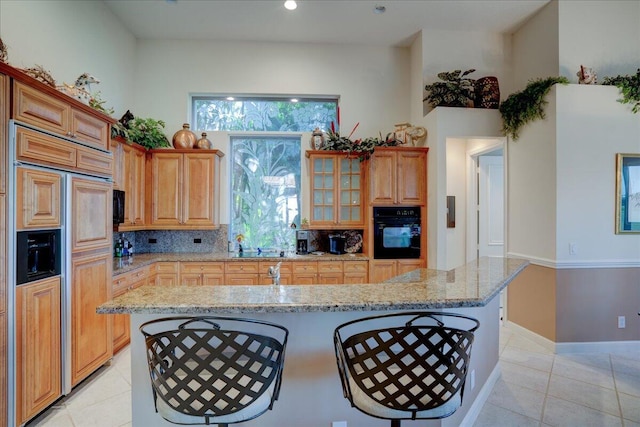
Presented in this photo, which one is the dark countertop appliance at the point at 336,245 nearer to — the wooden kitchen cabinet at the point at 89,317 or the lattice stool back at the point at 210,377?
the wooden kitchen cabinet at the point at 89,317

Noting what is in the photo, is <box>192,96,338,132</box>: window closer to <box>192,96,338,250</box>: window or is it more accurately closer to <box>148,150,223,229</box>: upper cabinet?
<box>192,96,338,250</box>: window

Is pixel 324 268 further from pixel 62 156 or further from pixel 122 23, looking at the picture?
pixel 122 23

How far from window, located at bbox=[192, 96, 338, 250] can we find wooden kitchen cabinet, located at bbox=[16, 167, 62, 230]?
2551mm

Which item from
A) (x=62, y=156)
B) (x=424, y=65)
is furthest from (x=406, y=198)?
(x=62, y=156)

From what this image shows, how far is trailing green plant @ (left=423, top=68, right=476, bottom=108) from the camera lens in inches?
157

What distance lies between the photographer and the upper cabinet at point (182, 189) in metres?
4.18

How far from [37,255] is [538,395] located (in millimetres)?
3977

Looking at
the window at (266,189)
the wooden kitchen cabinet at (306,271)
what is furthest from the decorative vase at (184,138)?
the wooden kitchen cabinet at (306,271)

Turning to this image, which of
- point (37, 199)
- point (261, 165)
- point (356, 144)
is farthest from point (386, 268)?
point (37, 199)

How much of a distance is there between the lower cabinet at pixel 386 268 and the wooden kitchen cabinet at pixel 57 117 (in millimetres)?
3326

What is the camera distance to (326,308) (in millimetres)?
1361

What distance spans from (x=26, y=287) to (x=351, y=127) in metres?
4.07

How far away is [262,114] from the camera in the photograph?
4.73 metres

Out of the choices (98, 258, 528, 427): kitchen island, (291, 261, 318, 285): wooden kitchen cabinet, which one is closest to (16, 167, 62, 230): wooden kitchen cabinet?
(98, 258, 528, 427): kitchen island
